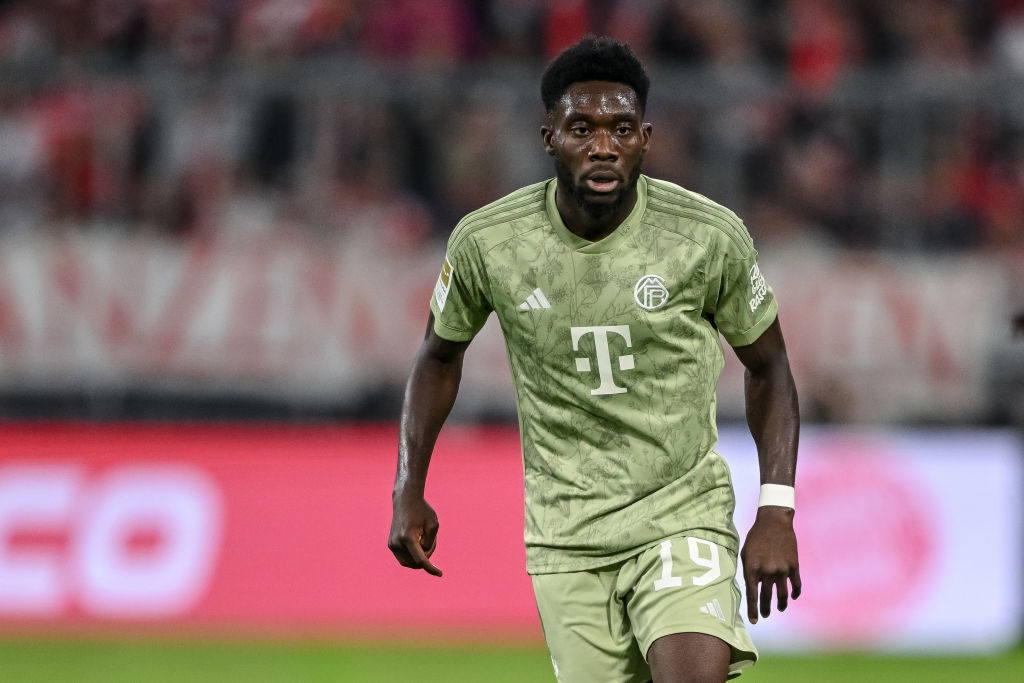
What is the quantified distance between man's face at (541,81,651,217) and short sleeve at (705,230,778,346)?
349 millimetres

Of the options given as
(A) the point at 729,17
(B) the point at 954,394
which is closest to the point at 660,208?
(B) the point at 954,394

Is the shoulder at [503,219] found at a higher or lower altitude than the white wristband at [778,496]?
higher

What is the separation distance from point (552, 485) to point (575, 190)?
84cm

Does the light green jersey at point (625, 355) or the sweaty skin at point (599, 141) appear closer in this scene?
the sweaty skin at point (599, 141)

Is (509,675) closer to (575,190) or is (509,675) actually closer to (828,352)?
(828,352)

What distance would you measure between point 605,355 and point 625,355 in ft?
0.18

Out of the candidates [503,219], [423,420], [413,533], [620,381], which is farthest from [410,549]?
[503,219]

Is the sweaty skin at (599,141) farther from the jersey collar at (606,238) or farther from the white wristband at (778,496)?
the white wristband at (778,496)

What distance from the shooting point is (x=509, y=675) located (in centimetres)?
838

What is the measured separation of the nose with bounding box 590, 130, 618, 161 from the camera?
4.21 m

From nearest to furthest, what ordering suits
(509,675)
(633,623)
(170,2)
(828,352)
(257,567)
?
(633,623), (509,675), (257,567), (828,352), (170,2)

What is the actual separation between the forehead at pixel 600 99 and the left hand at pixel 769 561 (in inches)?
45.7

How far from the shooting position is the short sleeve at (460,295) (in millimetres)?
4531

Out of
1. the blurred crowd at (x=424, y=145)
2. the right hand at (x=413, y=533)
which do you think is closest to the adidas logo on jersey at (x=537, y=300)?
the right hand at (x=413, y=533)
